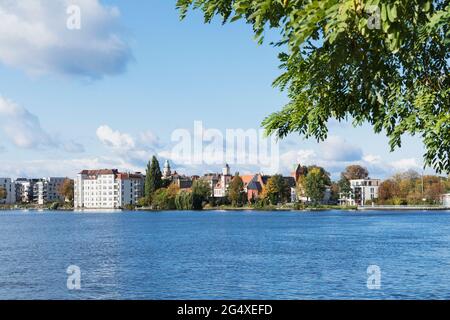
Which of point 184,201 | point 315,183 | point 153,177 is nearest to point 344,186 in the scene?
point 315,183

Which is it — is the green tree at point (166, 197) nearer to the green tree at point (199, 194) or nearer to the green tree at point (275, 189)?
the green tree at point (199, 194)

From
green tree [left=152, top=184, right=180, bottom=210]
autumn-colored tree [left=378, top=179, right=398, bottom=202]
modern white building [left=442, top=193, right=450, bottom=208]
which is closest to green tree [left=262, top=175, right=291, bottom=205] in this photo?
green tree [left=152, top=184, right=180, bottom=210]

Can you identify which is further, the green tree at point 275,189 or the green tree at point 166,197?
the green tree at point 275,189

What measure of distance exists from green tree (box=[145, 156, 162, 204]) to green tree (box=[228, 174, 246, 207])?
2161 centimetres

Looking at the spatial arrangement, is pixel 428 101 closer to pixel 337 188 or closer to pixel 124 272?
pixel 124 272

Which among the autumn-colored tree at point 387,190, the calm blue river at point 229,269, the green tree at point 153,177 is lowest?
the calm blue river at point 229,269

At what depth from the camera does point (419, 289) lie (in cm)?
2909

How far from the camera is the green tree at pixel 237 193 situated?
17850cm

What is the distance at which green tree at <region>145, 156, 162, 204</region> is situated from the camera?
538 feet

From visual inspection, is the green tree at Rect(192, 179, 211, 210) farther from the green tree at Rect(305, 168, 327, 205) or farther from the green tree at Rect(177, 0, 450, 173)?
the green tree at Rect(177, 0, 450, 173)

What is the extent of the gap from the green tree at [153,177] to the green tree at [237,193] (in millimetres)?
21609

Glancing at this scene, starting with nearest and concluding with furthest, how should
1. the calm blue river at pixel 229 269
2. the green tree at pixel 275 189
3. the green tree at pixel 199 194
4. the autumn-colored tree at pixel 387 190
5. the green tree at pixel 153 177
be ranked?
the calm blue river at pixel 229 269
the green tree at pixel 153 177
the green tree at pixel 199 194
the green tree at pixel 275 189
the autumn-colored tree at pixel 387 190

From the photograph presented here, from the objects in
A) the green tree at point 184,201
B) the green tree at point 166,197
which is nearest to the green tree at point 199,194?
the green tree at point 184,201
